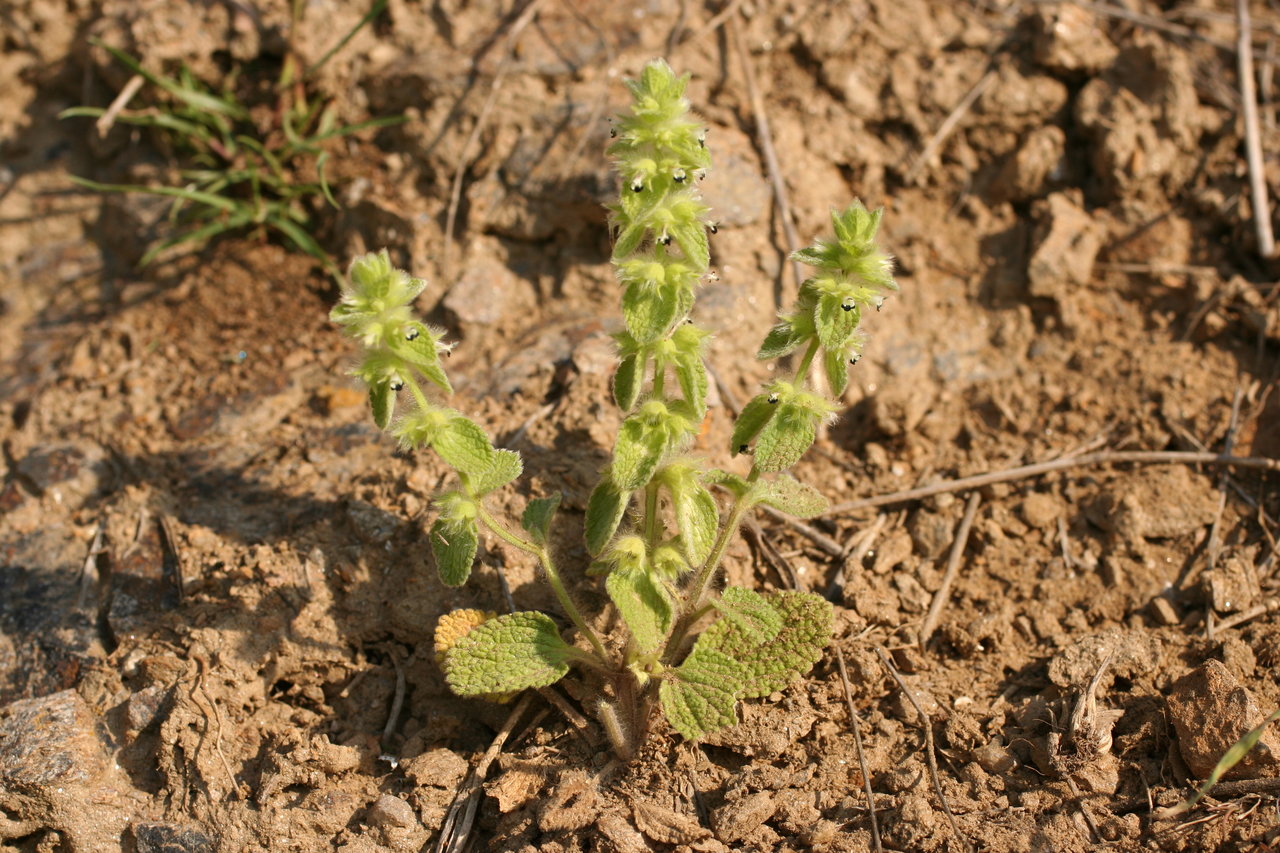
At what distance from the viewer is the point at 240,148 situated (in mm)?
5328

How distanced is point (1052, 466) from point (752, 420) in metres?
1.71

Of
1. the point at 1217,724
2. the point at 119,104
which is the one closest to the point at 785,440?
the point at 1217,724

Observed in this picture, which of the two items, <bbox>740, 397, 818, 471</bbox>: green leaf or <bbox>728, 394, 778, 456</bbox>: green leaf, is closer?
<bbox>740, 397, 818, 471</bbox>: green leaf

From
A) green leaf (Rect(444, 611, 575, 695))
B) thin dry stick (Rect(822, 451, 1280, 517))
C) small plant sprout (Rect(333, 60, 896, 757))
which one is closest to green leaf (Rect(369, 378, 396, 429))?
small plant sprout (Rect(333, 60, 896, 757))

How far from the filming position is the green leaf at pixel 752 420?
306 cm

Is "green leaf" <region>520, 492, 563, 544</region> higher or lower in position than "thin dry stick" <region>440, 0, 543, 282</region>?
lower

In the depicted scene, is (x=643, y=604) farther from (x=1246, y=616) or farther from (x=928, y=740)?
(x=1246, y=616)

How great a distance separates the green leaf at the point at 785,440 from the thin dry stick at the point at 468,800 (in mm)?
1250

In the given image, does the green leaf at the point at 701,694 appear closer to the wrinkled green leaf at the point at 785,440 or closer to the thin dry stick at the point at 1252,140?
the wrinkled green leaf at the point at 785,440

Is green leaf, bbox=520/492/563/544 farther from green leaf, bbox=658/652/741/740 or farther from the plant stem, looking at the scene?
the plant stem

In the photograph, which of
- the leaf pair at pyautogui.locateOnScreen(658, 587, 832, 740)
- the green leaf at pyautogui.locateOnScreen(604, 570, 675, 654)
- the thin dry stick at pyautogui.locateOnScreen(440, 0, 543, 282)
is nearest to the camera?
the green leaf at pyautogui.locateOnScreen(604, 570, 675, 654)

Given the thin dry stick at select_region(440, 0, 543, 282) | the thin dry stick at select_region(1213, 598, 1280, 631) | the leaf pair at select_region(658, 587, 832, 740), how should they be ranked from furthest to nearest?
the thin dry stick at select_region(440, 0, 543, 282)
the thin dry stick at select_region(1213, 598, 1280, 631)
the leaf pair at select_region(658, 587, 832, 740)

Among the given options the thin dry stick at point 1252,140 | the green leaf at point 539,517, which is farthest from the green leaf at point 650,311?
the thin dry stick at point 1252,140

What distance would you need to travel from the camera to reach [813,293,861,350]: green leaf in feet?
9.14
